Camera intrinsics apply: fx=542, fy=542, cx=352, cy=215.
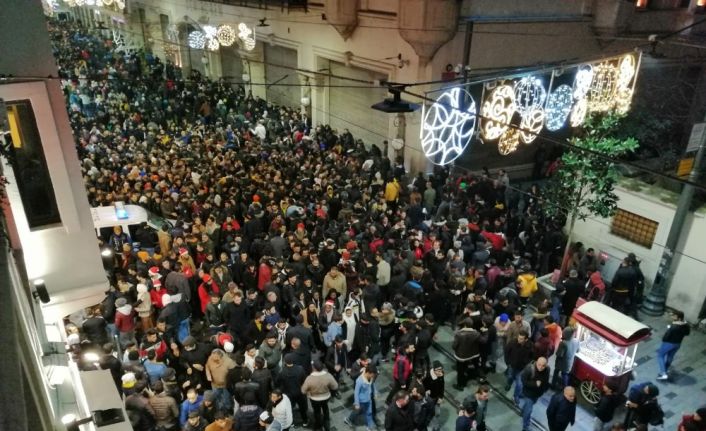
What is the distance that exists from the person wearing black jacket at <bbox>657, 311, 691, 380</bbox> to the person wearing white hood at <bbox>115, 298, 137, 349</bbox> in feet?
30.3

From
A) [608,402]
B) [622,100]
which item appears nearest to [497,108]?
[622,100]

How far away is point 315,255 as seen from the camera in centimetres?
1067

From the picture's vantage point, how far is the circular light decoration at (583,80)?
11039 millimetres

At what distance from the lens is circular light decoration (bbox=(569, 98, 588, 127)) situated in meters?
11.4

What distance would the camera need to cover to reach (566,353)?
8.89 metres

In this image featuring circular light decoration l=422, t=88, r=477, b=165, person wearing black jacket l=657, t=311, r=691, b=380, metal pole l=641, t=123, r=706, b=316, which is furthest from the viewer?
metal pole l=641, t=123, r=706, b=316

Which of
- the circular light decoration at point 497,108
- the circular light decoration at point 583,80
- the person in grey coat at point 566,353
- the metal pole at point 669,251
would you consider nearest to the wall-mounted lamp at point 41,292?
the person in grey coat at point 566,353

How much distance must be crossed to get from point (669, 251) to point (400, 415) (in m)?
7.43

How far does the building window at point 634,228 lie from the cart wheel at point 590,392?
4.51m

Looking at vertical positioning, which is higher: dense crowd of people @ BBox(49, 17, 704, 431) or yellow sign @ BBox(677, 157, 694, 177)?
yellow sign @ BBox(677, 157, 694, 177)

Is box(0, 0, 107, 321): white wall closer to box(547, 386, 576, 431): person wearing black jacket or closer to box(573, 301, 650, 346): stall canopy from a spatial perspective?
box(547, 386, 576, 431): person wearing black jacket

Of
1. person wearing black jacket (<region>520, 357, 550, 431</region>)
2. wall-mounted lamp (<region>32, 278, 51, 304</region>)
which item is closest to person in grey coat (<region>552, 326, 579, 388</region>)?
person wearing black jacket (<region>520, 357, 550, 431</region>)

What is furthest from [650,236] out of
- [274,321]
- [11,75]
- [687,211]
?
[11,75]

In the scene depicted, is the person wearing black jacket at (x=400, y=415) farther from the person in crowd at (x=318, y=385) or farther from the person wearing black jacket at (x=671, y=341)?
the person wearing black jacket at (x=671, y=341)
